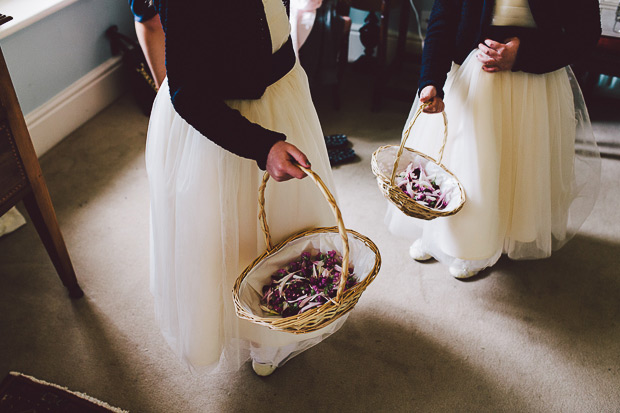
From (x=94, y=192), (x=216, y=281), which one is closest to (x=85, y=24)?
(x=94, y=192)

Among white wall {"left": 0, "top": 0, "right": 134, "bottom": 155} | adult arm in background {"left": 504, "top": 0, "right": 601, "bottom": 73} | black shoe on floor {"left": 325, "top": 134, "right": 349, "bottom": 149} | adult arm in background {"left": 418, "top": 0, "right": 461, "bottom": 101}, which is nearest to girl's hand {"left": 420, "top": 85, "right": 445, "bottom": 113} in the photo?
adult arm in background {"left": 418, "top": 0, "right": 461, "bottom": 101}

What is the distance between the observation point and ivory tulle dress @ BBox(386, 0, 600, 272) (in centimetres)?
145

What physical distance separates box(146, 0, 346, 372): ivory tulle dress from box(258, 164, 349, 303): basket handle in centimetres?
7

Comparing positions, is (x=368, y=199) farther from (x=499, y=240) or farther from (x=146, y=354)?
(x=146, y=354)

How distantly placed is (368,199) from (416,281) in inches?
19.0

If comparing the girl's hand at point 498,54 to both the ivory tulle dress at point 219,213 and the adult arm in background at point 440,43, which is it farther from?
the ivory tulle dress at point 219,213

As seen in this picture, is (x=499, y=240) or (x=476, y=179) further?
(x=499, y=240)

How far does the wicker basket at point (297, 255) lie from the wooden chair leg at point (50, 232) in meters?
0.71

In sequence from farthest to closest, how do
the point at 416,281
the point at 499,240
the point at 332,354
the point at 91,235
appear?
the point at 91,235
the point at 416,281
the point at 499,240
the point at 332,354

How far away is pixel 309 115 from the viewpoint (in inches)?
48.9

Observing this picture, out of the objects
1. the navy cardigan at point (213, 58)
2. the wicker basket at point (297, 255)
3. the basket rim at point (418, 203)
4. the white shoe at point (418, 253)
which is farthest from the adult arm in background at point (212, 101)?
the white shoe at point (418, 253)

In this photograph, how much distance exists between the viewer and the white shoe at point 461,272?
173 cm

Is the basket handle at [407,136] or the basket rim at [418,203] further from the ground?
the basket handle at [407,136]

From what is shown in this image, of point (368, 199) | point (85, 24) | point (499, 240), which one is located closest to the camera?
point (499, 240)
